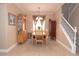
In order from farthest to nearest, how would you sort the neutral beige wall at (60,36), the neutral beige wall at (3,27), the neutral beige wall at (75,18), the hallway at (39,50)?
the neutral beige wall at (60,36) → the neutral beige wall at (3,27) → the hallway at (39,50) → the neutral beige wall at (75,18)

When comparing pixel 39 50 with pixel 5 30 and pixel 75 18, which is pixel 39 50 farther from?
pixel 75 18

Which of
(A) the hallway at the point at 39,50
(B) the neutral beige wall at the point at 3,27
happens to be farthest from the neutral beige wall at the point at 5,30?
(A) the hallway at the point at 39,50

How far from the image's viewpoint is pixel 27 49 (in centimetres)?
367

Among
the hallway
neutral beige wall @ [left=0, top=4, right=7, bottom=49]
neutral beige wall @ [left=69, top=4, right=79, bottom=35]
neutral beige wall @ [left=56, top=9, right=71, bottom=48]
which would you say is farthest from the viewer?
neutral beige wall @ [left=56, top=9, right=71, bottom=48]

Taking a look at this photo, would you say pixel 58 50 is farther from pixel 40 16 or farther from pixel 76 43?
pixel 40 16

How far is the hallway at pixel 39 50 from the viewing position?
3510 millimetres

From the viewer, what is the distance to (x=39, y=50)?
3.78 m

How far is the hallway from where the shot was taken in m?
3.51

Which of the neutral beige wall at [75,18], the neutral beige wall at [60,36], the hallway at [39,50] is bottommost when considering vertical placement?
the hallway at [39,50]

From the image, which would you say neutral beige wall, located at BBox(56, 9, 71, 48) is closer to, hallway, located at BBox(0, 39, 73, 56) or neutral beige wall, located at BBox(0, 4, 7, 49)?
hallway, located at BBox(0, 39, 73, 56)

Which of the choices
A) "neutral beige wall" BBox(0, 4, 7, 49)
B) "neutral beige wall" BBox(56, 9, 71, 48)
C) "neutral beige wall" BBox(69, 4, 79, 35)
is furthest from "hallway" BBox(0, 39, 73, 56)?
"neutral beige wall" BBox(69, 4, 79, 35)

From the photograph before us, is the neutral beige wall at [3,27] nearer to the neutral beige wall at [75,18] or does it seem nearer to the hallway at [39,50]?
the hallway at [39,50]

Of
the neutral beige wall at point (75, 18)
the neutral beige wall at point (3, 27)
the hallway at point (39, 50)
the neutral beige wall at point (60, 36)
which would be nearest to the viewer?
the neutral beige wall at point (75, 18)

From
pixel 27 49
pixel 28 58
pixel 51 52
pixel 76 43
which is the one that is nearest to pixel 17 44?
pixel 27 49
